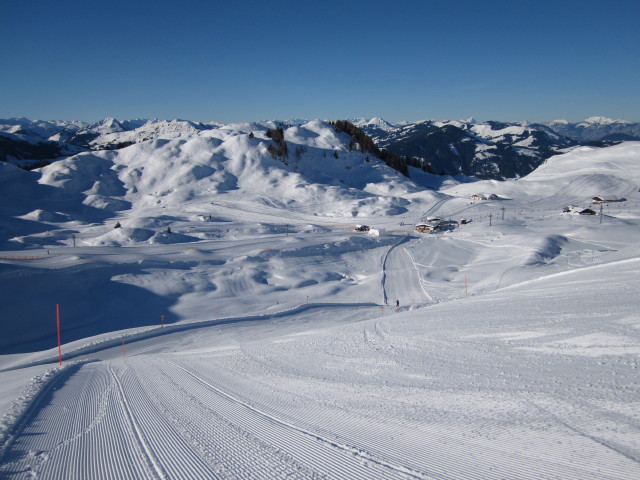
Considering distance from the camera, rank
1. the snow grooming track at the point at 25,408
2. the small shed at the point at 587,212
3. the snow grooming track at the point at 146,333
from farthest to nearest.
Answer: the small shed at the point at 587,212, the snow grooming track at the point at 146,333, the snow grooming track at the point at 25,408

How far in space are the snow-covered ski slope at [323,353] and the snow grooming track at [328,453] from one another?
0.10 ft

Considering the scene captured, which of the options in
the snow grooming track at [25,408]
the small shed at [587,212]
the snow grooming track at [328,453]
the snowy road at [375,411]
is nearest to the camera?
the snow grooming track at [328,453]

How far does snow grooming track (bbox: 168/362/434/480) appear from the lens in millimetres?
4504

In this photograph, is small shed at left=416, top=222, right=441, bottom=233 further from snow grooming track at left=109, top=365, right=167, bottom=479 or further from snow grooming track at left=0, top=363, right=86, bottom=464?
snow grooming track at left=109, top=365, right=167, bottom=479

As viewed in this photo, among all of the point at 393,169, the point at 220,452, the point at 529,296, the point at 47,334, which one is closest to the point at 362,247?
the point at 529,296

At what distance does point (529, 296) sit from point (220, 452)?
1327 cm

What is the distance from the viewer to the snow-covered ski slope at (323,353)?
16.4ft

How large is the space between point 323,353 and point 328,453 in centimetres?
580

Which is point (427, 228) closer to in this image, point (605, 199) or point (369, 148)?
point (605, 199)

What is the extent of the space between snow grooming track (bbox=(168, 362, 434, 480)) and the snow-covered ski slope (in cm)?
3

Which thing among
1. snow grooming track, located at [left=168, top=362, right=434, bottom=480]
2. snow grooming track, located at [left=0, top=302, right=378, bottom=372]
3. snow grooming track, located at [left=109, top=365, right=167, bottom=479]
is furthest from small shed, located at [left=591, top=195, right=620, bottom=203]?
snow grooming track, located at [left=109, top=365, right=167, bottom=479]

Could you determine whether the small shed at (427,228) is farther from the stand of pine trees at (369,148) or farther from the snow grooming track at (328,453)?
the snow grooming track at (328,453)

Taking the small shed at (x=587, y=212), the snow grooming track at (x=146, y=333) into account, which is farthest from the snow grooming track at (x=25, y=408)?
the small shed at (x=587, y=212)

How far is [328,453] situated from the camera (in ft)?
16.6
